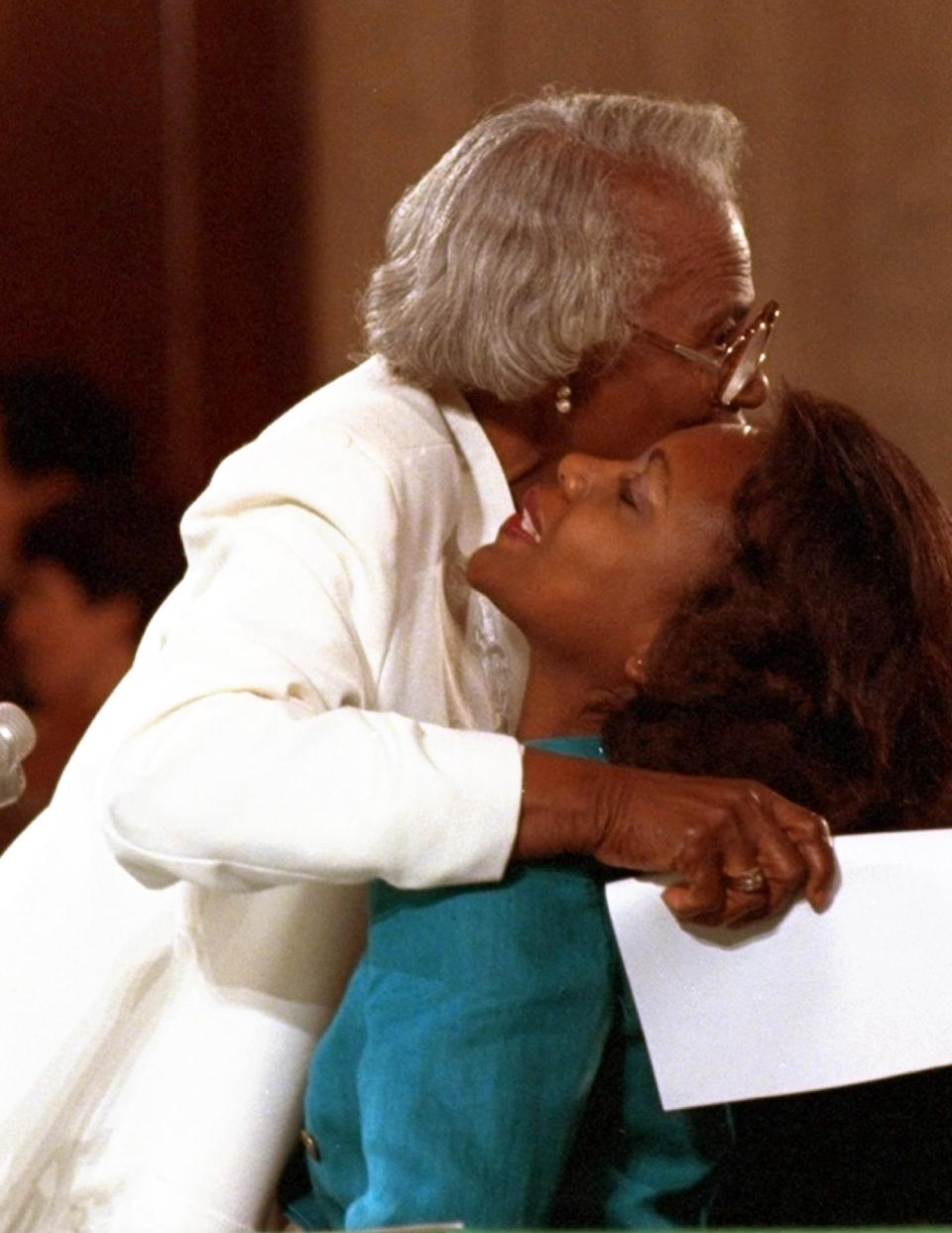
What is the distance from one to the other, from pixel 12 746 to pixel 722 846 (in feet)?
2.24

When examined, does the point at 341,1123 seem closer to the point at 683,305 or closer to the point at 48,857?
the point at 48,857

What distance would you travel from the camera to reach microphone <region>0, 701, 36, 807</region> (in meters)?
1.91

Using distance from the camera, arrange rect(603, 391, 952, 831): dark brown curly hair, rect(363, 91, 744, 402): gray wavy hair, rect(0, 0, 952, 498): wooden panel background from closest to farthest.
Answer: rect(603, 391, 952, 831): dark brown curly hair
rect(363, 91, 744, 402): gray wavy hair
rect(0, 0, 952, 498): wooden panel background

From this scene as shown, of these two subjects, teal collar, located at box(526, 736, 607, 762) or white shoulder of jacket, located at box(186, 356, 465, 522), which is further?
white shoulder of jacket, located at box(186, 356, 465, 522)

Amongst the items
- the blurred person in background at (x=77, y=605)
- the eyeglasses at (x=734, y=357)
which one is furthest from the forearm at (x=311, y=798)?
the blurred person in background at (x=77, y=605)

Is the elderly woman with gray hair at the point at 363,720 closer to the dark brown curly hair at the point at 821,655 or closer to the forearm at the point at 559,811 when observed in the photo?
the forearm at the point at 559,811

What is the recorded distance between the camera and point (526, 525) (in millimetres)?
2121

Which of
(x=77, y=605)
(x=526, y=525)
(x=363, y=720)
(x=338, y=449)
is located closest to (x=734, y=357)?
(x=526, y=525)

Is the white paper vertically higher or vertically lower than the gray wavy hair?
lower

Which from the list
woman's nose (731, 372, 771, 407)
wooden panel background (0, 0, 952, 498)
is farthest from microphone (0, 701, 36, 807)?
wooden panel background (0, 0, 952, 498)

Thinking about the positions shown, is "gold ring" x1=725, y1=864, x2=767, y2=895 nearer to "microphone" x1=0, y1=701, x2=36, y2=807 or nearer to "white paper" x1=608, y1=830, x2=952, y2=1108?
"white paper" x1=608, y1=830, x2=952, y2=1108

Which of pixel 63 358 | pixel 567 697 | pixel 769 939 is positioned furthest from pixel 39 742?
pixel 769 939

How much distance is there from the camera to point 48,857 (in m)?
2.15

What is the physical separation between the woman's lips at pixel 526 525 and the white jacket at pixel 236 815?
3.5 inches
